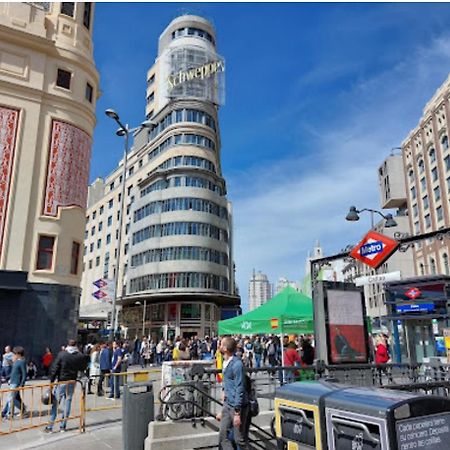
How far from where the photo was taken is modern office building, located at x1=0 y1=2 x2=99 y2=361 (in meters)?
20.9

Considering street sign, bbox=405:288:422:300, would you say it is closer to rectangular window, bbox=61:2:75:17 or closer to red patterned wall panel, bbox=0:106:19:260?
red patterned wall panel, bbox=0:106:19:260

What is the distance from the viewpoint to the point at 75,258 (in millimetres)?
23391

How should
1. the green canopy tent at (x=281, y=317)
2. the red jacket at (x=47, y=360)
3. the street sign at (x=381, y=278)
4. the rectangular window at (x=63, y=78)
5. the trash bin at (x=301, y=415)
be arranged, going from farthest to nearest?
the rectangular window at (x=63, y=78) < the red jacket at (x=47, y=360) < the green canopy tent at (x=281, y=317) < the street sign at (x=381, y=278) < the trash bin at (x=301, y=415)

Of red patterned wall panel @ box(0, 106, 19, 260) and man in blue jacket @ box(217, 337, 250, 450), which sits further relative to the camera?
red patterned wall panel @ box(0, 106, 19, 260)

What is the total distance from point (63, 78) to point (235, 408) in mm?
23275

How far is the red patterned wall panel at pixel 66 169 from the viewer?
22.5 m

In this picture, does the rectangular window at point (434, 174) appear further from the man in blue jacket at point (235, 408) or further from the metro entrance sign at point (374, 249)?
the man in blue jacket at point (235, 408)

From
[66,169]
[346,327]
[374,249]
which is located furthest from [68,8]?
[346,327]

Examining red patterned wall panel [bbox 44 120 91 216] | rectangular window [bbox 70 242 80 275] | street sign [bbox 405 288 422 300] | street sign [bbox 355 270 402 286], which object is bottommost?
street sign [bbox 355 270 402 286]

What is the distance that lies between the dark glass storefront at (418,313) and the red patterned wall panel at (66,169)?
1643 cm

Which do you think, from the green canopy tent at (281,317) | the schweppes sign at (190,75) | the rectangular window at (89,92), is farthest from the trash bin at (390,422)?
the schweppes sign at (190,75)

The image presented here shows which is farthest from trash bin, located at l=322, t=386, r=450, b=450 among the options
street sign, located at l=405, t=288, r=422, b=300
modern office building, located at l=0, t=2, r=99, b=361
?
modern office building, located at l=0, t=2, r=99, b=361

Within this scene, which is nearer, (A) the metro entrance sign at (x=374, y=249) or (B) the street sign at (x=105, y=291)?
(A) the metro entrance sign at (x=374, y=249)

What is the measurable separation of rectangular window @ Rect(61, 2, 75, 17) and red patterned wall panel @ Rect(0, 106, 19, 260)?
729 centimetres
